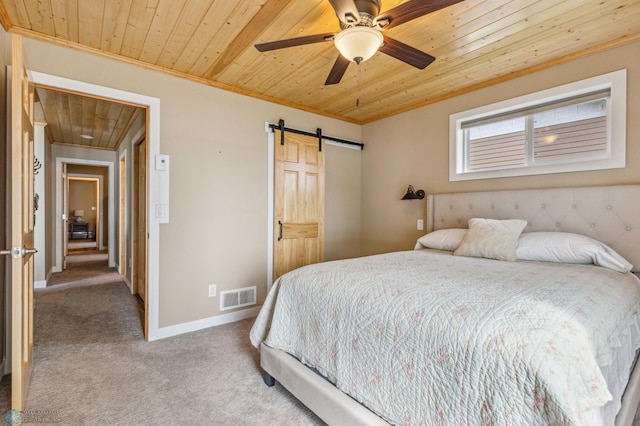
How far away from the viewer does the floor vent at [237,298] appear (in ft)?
10.2

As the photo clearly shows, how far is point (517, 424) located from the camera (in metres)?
0.87

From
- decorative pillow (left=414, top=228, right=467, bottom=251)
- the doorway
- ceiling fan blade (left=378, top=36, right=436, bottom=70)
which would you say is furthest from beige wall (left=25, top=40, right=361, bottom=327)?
the doorway

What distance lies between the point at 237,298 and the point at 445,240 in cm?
216

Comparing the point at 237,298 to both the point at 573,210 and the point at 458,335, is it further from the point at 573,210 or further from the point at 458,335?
the point at 573,210

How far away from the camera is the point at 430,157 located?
3.43m

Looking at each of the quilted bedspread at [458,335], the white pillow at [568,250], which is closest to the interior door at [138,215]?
the quilted bedspread at [458,335]

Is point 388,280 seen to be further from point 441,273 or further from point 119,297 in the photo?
point 119,297

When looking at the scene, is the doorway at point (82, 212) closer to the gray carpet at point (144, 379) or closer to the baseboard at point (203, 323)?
the gray carpet at point (144, 379)

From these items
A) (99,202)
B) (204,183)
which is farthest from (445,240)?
(99,202)

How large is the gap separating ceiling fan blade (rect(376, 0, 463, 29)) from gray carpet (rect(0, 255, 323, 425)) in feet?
7.13

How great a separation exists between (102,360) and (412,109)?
3848 millimetres

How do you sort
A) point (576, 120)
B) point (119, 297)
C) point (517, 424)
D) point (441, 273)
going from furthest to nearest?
point (119, 297), point (576, 120), point (441, 273), point (517, 424)

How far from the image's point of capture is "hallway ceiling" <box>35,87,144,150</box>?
347 cm

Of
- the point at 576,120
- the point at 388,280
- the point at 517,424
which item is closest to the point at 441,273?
the point at 388,280
